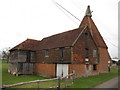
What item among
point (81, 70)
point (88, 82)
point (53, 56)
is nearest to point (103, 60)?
point (81, 70)

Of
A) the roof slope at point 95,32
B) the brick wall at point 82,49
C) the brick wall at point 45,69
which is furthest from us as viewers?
the roof slope at point 95,32

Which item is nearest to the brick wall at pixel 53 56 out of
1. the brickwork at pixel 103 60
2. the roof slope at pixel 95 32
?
the roof slope at pixel 95 32

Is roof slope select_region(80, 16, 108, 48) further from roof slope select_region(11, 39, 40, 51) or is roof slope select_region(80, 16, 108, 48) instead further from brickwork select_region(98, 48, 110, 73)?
roof slope select_region(11, 39, 40, 51)

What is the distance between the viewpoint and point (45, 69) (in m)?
30.0

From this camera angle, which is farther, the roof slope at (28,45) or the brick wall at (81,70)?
the roof slope at (28,45)

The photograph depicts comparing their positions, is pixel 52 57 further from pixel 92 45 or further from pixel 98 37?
pixel 98 37

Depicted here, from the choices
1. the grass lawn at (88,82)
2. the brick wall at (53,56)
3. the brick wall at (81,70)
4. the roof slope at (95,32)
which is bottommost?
the grass lawn at (88,82)

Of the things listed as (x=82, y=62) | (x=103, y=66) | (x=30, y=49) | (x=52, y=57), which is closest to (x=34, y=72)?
(x=30, y=49)

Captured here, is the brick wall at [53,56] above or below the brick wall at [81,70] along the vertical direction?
above

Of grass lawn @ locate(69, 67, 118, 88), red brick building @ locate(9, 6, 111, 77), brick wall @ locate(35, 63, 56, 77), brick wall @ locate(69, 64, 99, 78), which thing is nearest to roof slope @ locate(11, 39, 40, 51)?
red brick building @ locate(9, 6, 111, 77)

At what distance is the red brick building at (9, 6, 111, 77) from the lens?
2517 cm

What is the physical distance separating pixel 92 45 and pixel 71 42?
5.81 metres

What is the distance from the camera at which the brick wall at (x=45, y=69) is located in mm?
27603

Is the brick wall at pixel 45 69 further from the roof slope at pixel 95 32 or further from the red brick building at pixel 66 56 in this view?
the roof slope at pixel 95 32
